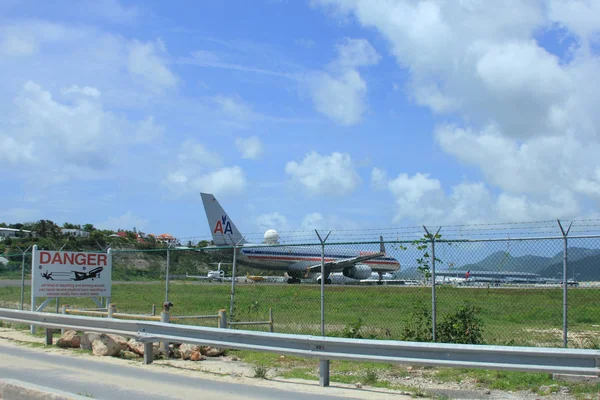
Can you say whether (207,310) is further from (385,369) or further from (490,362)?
(490,362)

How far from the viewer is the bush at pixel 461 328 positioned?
11242 mm

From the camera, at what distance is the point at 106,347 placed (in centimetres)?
1160

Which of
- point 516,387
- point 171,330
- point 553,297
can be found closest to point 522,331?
point 553,297

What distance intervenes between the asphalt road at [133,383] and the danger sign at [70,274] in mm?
5123

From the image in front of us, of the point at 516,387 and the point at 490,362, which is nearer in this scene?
the point at 490,362

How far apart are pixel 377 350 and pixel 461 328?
3.51 metres

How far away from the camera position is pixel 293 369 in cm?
1032

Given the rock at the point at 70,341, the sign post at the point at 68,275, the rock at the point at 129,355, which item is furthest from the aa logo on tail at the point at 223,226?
the rock at the point at 129,355

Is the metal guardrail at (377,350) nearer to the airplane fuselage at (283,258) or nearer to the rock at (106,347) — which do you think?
the rock at (106,347)

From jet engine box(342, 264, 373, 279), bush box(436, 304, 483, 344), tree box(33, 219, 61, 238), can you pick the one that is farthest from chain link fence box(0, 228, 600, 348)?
tree box(33, 219, 61, 238)

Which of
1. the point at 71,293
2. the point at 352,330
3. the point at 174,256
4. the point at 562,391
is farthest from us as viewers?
the point at 174,256

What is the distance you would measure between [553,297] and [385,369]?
14.8 feet

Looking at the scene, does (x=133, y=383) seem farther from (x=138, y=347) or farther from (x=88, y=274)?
(x=88, y=274)

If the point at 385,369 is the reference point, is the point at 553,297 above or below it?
above
